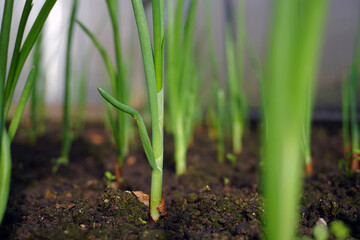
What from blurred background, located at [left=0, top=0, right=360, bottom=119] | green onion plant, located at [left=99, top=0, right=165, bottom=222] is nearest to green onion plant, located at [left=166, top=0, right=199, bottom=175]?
green onion plant, located at [left=99, top=0, right=165, bottom=222]

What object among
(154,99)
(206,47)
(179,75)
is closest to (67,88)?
(179,75)

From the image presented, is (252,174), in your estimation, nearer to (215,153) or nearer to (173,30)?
(215,153)

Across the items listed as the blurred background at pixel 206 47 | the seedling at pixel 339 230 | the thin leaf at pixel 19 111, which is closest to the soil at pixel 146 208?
the seedling at pixel 339 230

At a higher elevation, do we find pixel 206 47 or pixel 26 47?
pixel 206 47

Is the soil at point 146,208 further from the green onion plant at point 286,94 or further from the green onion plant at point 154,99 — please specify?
the green onion plant at point 286,94

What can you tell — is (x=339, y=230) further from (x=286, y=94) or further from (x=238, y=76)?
(x=238, y=76)

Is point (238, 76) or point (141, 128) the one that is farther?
point (238, 76)
